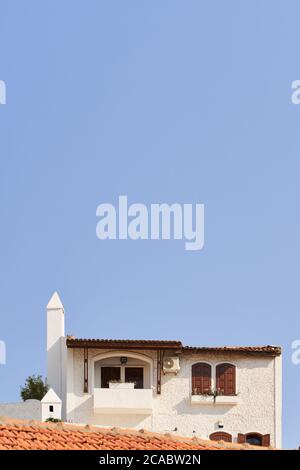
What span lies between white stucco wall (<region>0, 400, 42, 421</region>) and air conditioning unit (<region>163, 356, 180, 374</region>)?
6.99 metres

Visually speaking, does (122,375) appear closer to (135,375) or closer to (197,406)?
(135,375)

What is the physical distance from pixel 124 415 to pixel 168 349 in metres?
3.68

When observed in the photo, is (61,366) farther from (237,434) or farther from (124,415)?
(237,434)

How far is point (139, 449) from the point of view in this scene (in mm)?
14422

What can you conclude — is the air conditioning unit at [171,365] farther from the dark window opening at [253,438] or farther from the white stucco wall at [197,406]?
the dark window opening at [253,438]

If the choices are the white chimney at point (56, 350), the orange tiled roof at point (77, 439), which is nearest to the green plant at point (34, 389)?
the white chimney at point (56, 350)

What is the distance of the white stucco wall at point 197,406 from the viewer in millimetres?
53344

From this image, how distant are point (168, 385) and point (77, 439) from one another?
40329 millimetres

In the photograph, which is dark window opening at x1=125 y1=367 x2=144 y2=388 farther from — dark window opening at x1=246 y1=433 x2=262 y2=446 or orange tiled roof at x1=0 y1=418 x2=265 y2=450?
orange tiled roof at x1=0 y1=418 x2=265 y2=450

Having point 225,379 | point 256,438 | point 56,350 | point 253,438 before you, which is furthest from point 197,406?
point 56,350

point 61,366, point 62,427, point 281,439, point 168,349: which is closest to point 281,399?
point 281,439

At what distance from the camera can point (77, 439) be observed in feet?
47.0

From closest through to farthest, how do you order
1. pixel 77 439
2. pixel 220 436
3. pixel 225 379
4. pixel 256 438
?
1. pixel 77 439
2. pixel 220 436
3. pixel 256 438
4. pixel 225 379

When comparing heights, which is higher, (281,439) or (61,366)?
(61,366)
